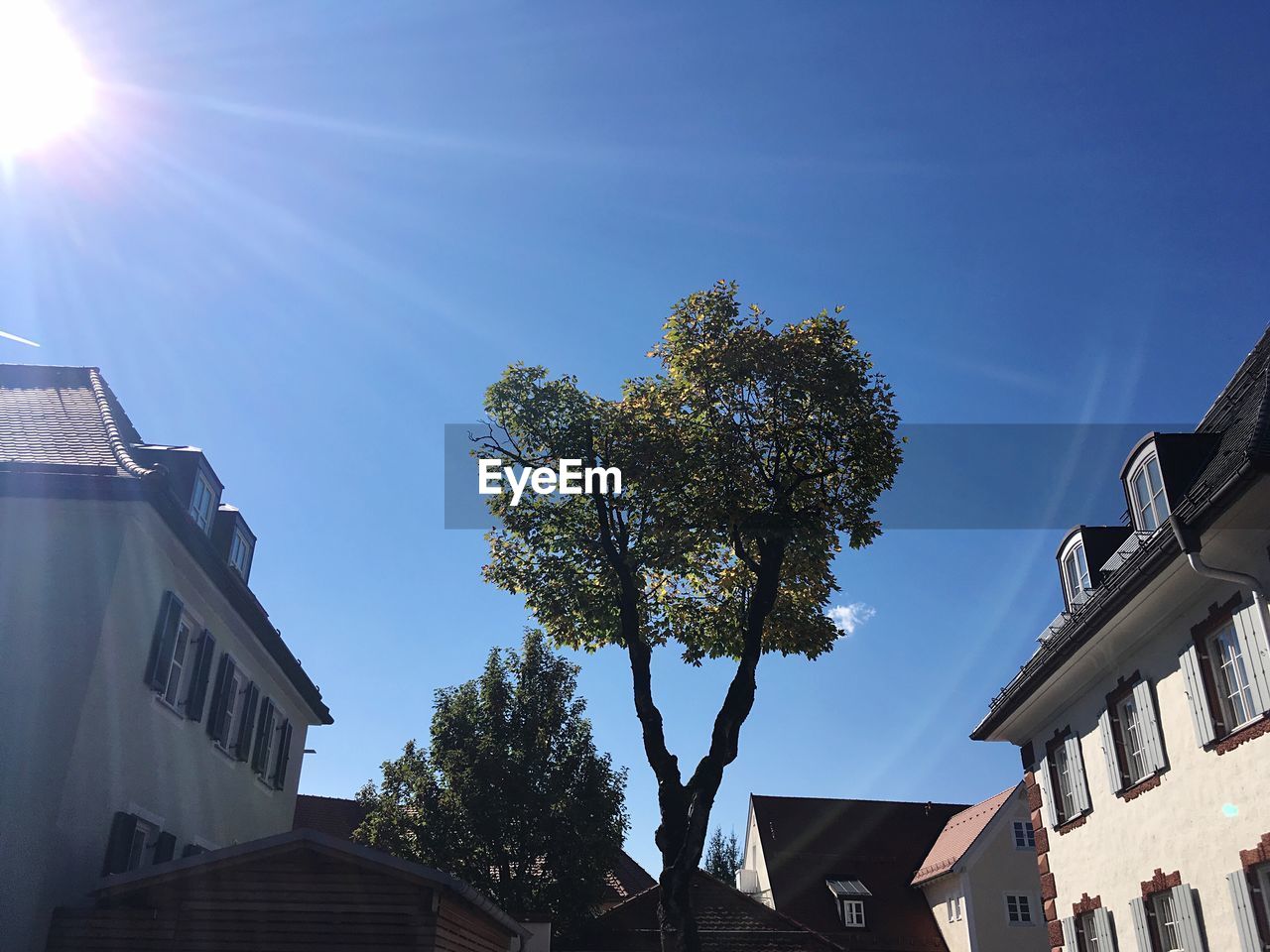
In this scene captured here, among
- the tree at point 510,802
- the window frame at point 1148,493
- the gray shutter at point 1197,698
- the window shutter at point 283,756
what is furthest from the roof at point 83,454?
the gray shutter at point 1197,698

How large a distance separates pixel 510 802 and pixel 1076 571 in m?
17.6

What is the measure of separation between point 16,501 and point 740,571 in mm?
10822

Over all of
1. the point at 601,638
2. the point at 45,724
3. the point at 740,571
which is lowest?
the point at 45,724

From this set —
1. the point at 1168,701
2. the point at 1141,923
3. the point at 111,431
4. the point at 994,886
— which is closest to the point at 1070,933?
the point at 1141,923

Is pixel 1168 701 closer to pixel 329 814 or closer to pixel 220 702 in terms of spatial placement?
pixel 220 702

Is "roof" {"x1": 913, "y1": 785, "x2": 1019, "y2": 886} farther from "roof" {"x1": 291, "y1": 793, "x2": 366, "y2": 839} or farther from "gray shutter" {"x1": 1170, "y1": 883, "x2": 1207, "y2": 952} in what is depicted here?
"gray shutter" {"x1": 1170, "y1": 883, "x2": 1207, "y2": 952}

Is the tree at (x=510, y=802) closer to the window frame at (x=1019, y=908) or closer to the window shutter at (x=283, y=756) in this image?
the window shutter at (x=283, y=756)

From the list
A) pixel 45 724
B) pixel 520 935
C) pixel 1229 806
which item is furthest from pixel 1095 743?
pixel 45 724

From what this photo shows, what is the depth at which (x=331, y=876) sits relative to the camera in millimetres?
14141

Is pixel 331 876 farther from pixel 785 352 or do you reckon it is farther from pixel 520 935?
pixel 785 352

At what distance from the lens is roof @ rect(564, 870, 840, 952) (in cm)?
3195

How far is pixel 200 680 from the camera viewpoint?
60.3 ft

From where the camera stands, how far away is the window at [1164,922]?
14.4 meters

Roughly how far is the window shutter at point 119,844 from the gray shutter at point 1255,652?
48.9 ft
